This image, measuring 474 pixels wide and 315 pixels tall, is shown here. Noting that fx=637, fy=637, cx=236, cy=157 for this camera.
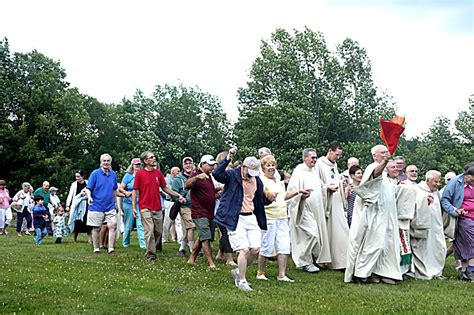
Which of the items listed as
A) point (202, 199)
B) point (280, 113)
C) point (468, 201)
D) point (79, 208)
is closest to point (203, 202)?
point (202, 199)

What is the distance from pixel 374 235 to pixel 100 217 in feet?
19.5

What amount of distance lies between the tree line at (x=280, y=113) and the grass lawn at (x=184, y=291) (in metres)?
34.2

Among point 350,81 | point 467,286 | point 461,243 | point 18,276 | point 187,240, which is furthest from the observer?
point 350,81

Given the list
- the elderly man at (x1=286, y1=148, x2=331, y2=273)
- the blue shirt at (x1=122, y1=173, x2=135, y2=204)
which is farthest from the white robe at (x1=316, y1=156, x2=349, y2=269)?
the blue shirt at (x1=122, y1=173, x2=135, y2=204)

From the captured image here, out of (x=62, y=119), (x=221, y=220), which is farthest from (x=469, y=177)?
(x=62, y=119)

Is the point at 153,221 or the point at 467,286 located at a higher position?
the point at 153,221

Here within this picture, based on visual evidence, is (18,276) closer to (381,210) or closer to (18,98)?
(381,210)

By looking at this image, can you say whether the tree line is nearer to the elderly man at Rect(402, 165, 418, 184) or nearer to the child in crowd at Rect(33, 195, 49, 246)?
the child in crowd at Rect(33, 195, 49, 246)

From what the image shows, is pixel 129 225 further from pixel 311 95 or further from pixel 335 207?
pixel 311 95

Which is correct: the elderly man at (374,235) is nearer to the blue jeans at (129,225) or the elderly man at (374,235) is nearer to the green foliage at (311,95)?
the blue jeans at (129,225)

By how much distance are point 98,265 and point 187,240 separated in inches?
120

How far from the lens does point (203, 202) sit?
1219 cm

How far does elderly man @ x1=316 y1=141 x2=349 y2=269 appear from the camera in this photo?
1255cm

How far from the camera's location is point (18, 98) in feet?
171
